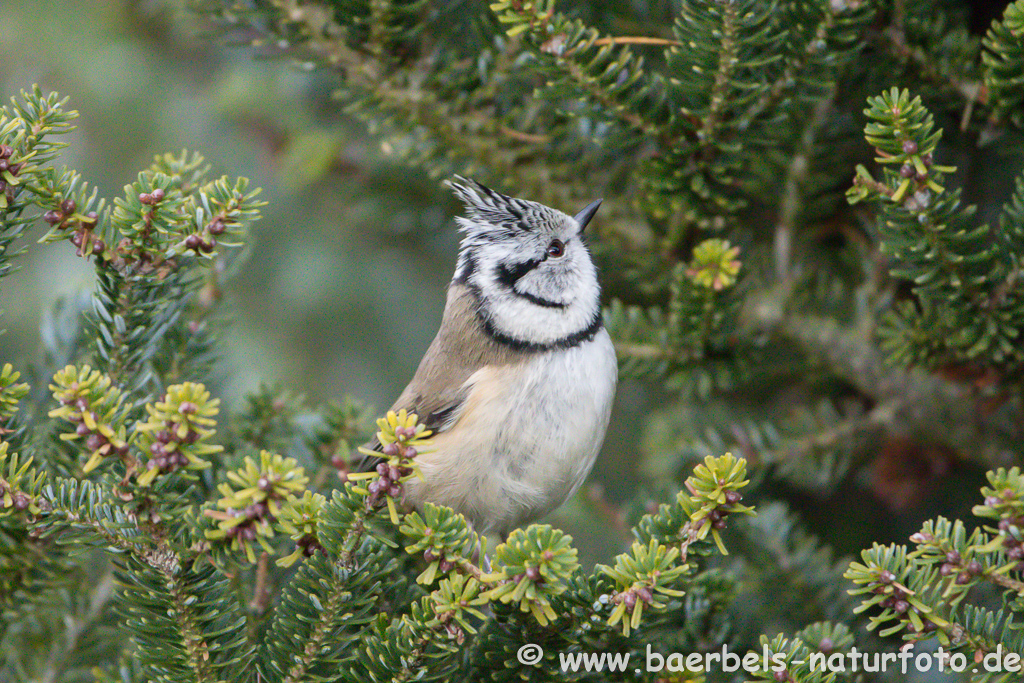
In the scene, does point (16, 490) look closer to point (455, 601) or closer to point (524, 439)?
point (455, 601)

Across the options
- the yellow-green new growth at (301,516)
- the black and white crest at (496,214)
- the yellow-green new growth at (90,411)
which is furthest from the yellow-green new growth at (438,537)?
the black and white crest at (496,214)

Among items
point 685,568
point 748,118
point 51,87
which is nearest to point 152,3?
point 51,87

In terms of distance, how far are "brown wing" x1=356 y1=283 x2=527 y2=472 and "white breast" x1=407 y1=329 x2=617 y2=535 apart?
0.24ft

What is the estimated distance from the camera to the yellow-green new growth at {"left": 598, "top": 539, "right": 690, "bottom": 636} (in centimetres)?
134

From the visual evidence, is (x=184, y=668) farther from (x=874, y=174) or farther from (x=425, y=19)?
(x=874, y=174)

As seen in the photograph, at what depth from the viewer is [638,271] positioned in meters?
2.30

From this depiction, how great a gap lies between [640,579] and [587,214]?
1098mm

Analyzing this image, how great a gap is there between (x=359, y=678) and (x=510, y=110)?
1.43 meters

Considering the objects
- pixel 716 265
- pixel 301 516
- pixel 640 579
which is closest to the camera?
pixel 640 579

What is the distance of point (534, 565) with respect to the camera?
132 centimetres

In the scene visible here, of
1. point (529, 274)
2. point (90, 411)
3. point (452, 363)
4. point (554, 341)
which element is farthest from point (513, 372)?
point (90, 411)

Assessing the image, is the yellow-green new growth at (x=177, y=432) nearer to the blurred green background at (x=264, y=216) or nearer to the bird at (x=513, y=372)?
the bird at (x=513, y=372)

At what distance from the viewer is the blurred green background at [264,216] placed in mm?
3316

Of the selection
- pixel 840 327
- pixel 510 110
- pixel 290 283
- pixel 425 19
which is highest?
pixel 425 19
